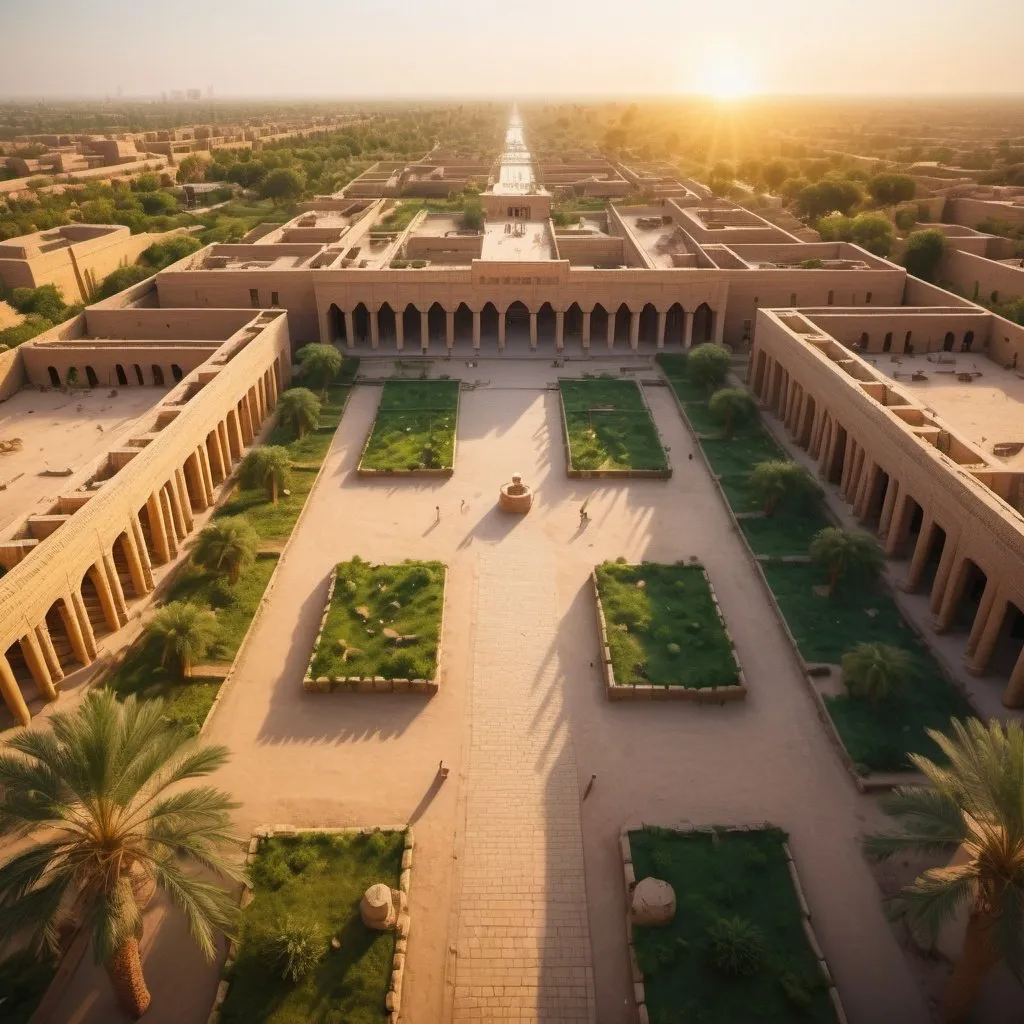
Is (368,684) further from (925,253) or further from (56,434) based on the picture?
(925,253)

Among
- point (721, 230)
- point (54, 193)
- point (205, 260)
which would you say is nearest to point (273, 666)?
point (205, 260)

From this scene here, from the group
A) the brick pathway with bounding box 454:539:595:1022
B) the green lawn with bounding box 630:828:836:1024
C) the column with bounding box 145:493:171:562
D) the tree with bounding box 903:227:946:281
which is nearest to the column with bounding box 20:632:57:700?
the column with bounding box 145:493:171:562

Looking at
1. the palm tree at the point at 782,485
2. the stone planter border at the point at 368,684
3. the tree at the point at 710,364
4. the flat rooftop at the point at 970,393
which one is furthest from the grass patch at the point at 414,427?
the flat rooftop at the point at 970,393

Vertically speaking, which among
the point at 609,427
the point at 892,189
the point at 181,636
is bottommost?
the point at 609,427

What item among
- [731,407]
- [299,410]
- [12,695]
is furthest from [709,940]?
[299,410]

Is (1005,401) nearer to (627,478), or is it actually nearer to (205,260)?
(627,478)

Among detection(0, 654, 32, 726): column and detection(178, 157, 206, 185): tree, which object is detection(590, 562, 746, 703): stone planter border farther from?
detection(178, 157, 206, 185): tree

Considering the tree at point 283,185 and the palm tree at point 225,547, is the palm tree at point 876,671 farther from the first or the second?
the tree at point 283,185
